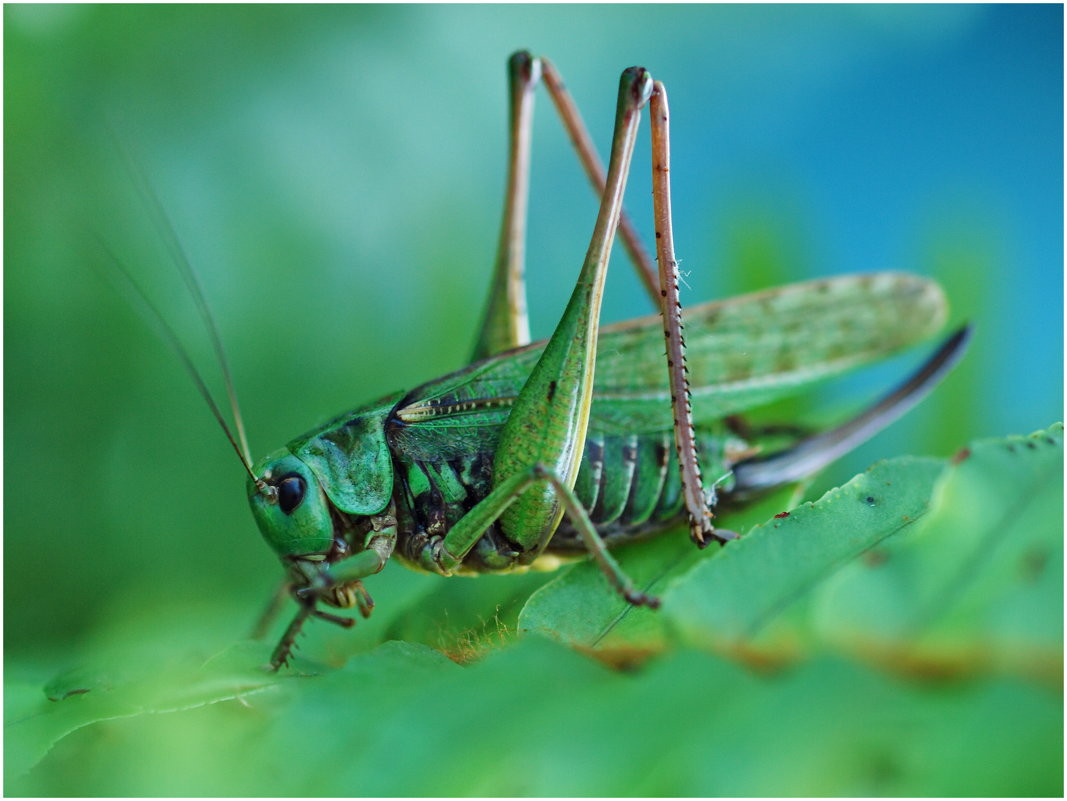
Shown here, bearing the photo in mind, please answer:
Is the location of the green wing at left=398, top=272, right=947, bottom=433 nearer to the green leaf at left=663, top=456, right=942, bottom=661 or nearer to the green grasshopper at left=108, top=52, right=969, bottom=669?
the green grasshopper at left=108, top=52, right=969, bottom=669

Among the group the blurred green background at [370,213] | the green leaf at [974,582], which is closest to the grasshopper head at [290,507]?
the blurred green background at [370,213]

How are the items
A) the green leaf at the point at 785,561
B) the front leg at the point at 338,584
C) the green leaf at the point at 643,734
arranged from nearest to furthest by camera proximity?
the green leaf at the point at 643,734
the green leaf at the point at 785,561
the front leg at the point at 338,584

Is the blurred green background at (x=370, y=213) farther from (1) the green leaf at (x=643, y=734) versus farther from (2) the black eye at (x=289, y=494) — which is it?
(1) the green leaf at (x=643, y=734)

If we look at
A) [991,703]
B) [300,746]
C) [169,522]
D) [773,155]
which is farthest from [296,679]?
[773,155]

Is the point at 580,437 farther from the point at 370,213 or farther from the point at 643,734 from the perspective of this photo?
the point at 370,213

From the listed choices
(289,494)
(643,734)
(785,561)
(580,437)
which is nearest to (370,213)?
(289,494)

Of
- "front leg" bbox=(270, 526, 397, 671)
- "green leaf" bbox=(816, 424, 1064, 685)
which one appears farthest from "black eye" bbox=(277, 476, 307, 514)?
"green leaf" bbox=(816, 424, 1064, 685)

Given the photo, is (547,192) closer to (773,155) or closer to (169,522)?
(773,155)

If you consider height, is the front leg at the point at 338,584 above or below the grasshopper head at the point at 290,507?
below
